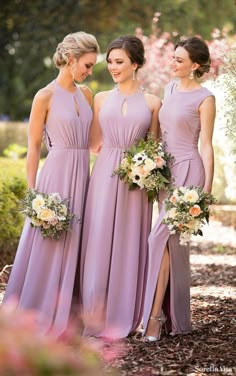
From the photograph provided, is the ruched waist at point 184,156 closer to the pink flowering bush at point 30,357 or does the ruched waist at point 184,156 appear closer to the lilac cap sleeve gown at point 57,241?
the lilac cap sleeve gown at point 57,241

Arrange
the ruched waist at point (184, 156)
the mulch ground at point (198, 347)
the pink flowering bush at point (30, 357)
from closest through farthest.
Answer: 1. the pink flowering bush at point (30, 357)
2. the mulch ground at point (198, 347)
3. the ruched waist at point (184, 156)

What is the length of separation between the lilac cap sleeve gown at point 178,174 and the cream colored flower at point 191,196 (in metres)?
0.24

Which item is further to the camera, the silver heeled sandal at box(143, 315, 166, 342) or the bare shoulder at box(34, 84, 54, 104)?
the bare shoulder at box(34, 84, 54, 104)

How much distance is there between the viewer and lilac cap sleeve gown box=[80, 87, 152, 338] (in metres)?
4.86

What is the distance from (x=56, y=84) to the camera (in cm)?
494

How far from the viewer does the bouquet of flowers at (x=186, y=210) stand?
4.47 metres

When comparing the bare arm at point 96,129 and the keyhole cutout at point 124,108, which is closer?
the keyhole cutout at point 124,108

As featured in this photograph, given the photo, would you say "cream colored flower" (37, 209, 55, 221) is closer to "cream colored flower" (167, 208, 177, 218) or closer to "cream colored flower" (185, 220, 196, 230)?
"cream colored flower" (167, 208, 177, 218)

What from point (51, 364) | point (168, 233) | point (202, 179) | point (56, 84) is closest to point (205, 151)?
point (202, 179)

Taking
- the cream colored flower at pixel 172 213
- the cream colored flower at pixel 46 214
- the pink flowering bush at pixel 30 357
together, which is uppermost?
the cream colored flower at pixel 172 213

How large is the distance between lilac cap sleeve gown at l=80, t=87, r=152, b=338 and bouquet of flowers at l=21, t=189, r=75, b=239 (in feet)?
0.78

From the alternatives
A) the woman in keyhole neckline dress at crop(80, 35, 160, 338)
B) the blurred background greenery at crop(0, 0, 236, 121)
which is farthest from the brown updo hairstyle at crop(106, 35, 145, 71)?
the blurred background greenery at crop(0, 0, 236, 121)

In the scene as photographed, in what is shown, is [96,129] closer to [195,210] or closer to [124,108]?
[124,108]

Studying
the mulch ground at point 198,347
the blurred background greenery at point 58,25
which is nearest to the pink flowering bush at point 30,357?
the mulch ground at point 198,347
